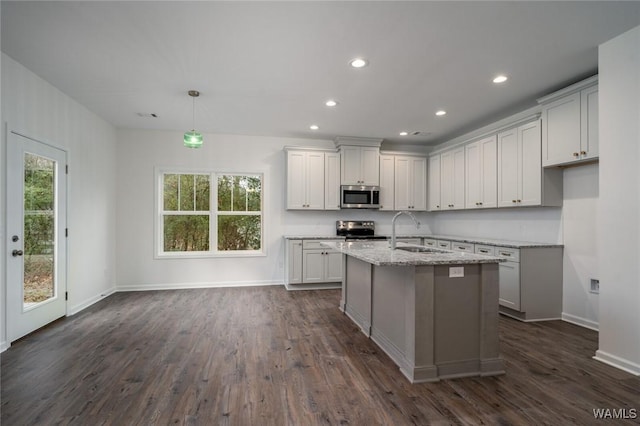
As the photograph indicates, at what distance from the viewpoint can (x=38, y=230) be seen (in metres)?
3.49

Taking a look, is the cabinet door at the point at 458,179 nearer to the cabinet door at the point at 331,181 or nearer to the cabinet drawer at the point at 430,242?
the cabinet drawer at the point at 430,242

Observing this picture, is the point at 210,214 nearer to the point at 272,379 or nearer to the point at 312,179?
the point at 312,179

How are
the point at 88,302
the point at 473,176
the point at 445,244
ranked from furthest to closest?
the point at 445,244
the point at 473,176
the point at 88,302

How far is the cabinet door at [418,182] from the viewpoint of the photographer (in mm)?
6160

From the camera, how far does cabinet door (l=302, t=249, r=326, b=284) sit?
5.46 metres

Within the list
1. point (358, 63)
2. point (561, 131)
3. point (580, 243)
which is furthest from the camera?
point (580, 243)

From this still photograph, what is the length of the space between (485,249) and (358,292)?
194 cm

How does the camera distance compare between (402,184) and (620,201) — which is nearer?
(620,201)

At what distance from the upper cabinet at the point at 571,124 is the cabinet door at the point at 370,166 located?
2.67 m

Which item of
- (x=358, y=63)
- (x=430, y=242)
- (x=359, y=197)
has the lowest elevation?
(x=430, y=242)

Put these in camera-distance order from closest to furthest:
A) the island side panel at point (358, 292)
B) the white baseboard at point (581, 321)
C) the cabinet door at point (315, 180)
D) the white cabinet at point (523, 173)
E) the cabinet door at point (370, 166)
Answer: the island side panel at point (358, 292) → the white baseboard at point (581, 321) → the white cabinet at point (523, 173) → the cabinet door at point (315, 180) → the cabinet door at point (370, 166)

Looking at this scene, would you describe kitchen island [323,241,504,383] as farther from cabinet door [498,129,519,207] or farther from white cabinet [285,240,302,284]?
white cabinet [285,240,302,284]

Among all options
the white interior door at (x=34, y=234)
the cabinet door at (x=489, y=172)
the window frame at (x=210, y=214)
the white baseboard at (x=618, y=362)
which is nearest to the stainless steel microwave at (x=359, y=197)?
the window frame at (x=210, y=214)

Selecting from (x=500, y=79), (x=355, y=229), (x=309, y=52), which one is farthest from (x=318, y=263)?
(x=500, y=79)
